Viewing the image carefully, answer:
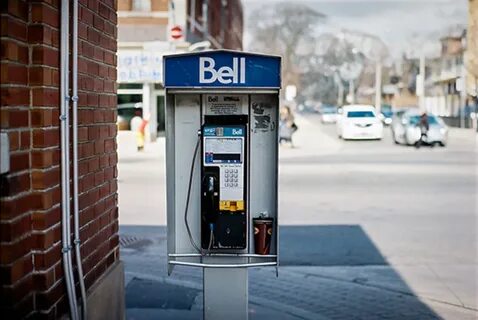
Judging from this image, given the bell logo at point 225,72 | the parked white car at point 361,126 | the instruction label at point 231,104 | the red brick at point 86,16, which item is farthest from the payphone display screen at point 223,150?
the parked white car at point 361,126

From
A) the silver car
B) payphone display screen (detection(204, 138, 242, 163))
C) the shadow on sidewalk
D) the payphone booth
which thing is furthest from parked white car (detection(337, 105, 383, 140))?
payphone display screen (detection(204, 138, 242, 163))

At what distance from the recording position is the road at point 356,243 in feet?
24.9

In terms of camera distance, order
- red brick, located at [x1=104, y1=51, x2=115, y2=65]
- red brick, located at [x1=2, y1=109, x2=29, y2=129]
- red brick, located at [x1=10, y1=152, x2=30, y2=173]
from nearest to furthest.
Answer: red brick, located at [x1=2, y1=109, x2=29, y2=129] < red brick, located at [x1=10, y1=152, x2=30, y2=173] < red brick, located at [x1=104, y1=51, x2=115, y2=65]

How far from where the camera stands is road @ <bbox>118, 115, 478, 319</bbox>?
7.60 meters

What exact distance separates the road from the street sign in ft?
8.14

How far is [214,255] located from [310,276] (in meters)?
3.24

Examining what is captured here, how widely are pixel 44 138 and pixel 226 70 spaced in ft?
6.33

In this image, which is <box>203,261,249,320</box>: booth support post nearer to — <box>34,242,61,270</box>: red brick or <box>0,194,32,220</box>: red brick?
<box>34,242,61,270</box>: red brick

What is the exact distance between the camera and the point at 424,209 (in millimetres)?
13961

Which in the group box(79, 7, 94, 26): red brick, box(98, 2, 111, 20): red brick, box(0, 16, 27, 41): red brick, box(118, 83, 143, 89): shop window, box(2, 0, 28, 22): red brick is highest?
box(118, 83, 143, 89): shop window

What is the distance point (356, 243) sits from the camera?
10.8m

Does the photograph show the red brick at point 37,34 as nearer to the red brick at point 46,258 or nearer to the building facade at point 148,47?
the red brick at point 46,258

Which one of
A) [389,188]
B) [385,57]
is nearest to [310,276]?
[389,188]

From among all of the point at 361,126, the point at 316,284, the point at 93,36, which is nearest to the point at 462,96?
the point at 361,126
